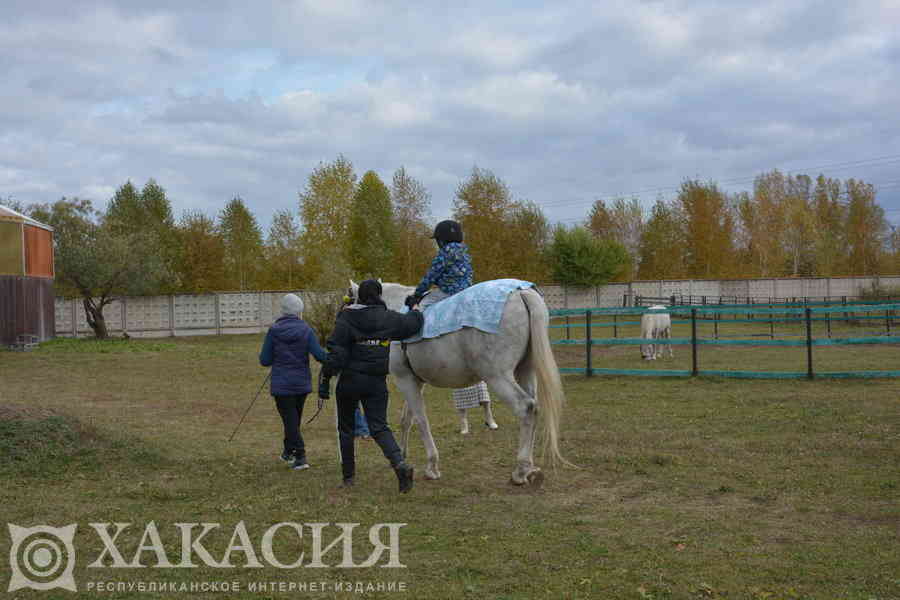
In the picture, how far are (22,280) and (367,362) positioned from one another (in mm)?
22024

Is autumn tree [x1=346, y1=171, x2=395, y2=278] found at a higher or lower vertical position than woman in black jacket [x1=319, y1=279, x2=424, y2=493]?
higher

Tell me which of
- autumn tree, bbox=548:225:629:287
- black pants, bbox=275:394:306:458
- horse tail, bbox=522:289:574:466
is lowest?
black pants, bbox=275:394:306:458

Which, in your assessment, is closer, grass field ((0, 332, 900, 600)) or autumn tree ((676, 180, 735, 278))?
grass field ((0, 332, 900, 600))

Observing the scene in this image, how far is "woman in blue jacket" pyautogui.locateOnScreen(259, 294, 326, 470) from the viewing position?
290 inches

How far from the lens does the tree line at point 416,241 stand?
29750mm

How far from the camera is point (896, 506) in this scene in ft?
17.8

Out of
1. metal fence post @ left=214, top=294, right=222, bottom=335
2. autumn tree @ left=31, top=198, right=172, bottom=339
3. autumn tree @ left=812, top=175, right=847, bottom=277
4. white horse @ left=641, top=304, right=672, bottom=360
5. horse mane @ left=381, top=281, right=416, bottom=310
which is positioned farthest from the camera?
autumn tree @ left=812, top=175, right=847, bottom=277

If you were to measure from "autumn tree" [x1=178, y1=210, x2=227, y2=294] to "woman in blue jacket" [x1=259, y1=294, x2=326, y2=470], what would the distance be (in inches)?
1384

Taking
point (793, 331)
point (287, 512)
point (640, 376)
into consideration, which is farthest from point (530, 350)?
point (793, 331)

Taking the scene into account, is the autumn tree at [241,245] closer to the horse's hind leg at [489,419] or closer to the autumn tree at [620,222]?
the autumn tree at [620,222]

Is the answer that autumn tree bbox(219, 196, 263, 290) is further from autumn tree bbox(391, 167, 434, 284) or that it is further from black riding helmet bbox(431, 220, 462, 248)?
black riding helmet bbox(431, 220, 462, 248)

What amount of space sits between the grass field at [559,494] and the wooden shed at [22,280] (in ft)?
46.3

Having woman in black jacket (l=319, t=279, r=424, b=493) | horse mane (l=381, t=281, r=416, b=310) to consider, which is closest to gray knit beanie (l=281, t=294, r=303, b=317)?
horse mane (l=381, t=281, r=416, b=310)

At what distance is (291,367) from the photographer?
7.44 meters
